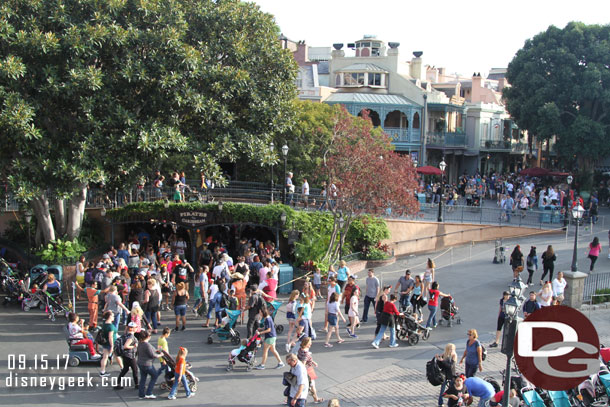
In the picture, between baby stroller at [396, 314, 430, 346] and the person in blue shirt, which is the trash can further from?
the person in blue shirt

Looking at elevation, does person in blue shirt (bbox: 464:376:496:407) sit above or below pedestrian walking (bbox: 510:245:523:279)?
below

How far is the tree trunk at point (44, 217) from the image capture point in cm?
2027

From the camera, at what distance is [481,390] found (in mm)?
9984

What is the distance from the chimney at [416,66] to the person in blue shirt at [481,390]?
40035 millimetres

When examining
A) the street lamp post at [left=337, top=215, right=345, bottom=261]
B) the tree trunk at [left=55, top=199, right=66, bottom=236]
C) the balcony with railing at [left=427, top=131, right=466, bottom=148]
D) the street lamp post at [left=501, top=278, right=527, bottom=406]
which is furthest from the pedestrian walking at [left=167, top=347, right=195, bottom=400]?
the balcony with railing at [left=427, top=131, right=466, bottom=148]

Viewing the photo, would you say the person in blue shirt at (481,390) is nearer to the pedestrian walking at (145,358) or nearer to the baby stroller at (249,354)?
the baby stroller at (249,354)

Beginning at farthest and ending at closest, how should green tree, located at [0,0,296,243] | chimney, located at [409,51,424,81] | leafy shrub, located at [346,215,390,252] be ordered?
chimney, located at [409,51,424,81]
leafy shrub, located at [346,215,390,252]
green tree, located at [0,0,296,243]

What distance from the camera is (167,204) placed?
71.3 feet

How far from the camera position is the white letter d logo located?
20.4 feet

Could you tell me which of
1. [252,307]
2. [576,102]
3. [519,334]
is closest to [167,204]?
[252,307]

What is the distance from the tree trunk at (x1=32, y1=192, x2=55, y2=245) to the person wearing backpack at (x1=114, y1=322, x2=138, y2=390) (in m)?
10.4

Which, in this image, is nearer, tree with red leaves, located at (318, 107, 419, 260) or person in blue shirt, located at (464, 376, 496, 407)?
person in blue shirt, located at (464, 376, 496, 407)

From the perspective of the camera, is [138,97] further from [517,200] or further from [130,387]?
[517,200]

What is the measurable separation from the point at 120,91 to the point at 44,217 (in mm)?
5657
